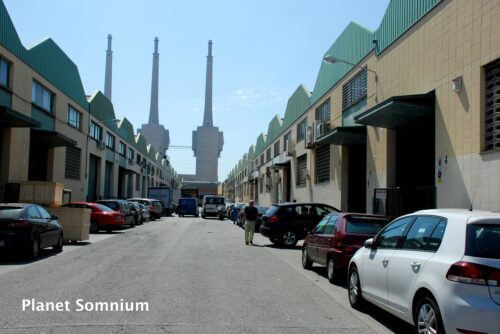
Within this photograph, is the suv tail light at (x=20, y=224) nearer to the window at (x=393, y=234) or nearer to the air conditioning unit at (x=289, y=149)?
the window at (x=393, y=234)

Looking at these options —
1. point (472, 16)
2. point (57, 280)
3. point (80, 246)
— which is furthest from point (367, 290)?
point (80, 246)

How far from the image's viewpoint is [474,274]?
198 inches

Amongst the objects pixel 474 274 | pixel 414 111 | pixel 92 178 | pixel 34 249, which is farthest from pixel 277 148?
pixel 474 274

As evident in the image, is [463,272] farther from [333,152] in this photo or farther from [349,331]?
[333,152]

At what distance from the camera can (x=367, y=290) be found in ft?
24.8

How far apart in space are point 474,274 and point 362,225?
19.2 ft

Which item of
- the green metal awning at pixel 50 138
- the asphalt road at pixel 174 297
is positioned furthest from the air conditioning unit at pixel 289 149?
the asphalt road at pixel 174 297

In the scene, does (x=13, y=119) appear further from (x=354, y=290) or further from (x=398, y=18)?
(x=354, y=290)

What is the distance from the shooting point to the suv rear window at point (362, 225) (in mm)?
10719

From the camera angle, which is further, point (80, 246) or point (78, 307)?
point (80, 246)

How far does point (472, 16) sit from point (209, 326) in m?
11.2

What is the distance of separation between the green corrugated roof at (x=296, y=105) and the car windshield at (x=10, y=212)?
81.7 ft

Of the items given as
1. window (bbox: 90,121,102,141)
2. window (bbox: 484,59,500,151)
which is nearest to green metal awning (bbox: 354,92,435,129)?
window (bbox: 484,59,500,151)

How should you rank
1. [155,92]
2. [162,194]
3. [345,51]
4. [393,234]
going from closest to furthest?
[393,234] → [345,51] → [162,194] → [155,92]
